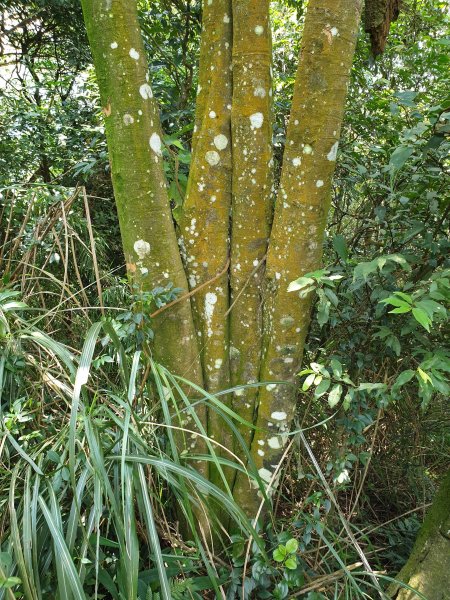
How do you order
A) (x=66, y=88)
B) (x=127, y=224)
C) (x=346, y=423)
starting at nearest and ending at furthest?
1. (x=127, y=224)
2. (x=346, y=423)
3. (x=66, y=88)

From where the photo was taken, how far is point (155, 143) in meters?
1.45

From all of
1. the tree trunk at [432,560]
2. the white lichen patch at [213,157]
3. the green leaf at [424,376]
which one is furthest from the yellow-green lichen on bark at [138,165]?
the tree trunk at [432,560]

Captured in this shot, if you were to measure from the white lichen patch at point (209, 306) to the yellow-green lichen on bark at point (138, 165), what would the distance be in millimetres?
60

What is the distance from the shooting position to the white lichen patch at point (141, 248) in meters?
1.47

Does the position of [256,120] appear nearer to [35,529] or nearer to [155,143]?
[155,143]

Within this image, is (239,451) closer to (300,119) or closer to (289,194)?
(289,194)

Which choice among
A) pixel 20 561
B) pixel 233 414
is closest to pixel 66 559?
pixel 20 561

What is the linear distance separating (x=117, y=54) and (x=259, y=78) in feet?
1.42

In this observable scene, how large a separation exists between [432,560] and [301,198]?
47.1 inches

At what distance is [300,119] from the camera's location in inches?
54.9

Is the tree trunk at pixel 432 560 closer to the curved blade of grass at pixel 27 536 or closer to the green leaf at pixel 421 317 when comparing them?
the green leaf at pixel 421 317

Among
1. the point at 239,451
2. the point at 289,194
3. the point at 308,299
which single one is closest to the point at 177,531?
the point at 239,451

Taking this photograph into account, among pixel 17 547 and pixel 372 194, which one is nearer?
pixel 17 547

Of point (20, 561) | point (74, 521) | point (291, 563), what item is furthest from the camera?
point (291, 563)
